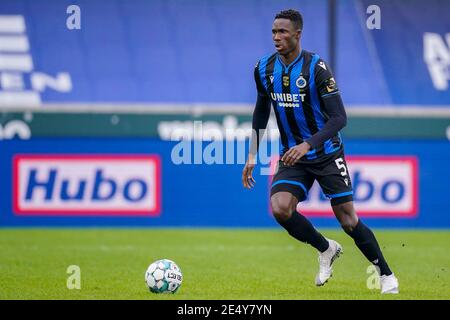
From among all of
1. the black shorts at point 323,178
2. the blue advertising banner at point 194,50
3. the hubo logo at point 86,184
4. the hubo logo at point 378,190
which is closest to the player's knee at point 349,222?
the black shorts at point 323,178

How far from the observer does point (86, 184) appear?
635 inches

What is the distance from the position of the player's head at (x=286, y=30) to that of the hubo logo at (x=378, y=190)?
785 cm

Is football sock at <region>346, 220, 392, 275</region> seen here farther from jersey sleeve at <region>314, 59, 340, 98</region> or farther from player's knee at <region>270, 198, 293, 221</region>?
jersey sleeve at <region>314, 59, 340, 98</region>

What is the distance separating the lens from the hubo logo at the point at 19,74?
18438 millimetres

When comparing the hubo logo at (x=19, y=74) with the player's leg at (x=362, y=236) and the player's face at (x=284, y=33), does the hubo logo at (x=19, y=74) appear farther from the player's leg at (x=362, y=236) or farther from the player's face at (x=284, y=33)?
the player's leg at (x=362, y=236)

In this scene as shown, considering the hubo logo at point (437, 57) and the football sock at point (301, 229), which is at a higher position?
the hubo logo at point (437, 57)

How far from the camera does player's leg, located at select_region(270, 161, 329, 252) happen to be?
28.1 ft

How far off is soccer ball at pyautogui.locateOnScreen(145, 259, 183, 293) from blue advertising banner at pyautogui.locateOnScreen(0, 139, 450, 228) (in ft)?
24.6

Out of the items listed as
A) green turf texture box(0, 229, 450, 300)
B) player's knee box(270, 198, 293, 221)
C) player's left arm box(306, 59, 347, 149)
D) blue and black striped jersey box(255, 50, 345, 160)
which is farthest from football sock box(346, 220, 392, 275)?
player's left arm box(306, 59, 347, 149)

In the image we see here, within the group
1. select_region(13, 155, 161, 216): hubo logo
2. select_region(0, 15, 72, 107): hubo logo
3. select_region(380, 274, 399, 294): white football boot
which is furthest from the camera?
select_region(0, 15, 72, 107): hubo logo

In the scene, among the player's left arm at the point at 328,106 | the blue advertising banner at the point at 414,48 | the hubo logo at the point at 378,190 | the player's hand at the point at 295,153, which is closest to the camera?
the player's hand at the point at 295,153

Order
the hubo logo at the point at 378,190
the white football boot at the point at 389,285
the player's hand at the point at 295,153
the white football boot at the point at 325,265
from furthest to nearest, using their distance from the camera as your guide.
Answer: the hubo logo at the point at 378,190 < the white football boot at the point at 325,265 < the white football boot at the point at 389,285 < the player's hand at the point at 295,153

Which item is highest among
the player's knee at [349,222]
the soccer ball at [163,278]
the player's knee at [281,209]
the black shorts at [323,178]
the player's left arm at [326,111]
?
the player's left arm at [326,111]

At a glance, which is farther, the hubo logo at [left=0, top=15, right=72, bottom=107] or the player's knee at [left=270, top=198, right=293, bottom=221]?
the hubo logo at [left=0, top=15, right=72, bottom=107]
